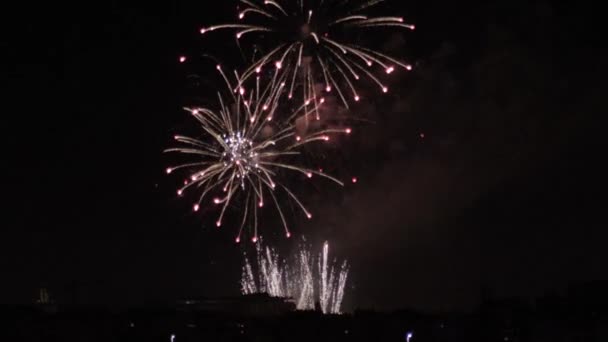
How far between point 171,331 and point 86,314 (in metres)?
3.79

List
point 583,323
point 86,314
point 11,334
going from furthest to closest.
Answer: point 86,314, point 11,334, point 583,323

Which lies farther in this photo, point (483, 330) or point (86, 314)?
point (86, 314)

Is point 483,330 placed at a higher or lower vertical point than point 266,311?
lower

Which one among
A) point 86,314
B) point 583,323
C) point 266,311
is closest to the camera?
point 583,323

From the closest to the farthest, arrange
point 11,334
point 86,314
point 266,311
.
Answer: point 11,334 → point 86,314 → point 266,311

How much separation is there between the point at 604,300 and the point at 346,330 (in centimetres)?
Answer: 901

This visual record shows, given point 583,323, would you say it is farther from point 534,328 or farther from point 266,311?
point 266,311

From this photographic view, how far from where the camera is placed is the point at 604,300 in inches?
1079

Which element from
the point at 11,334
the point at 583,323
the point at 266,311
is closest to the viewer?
the point at 583,323

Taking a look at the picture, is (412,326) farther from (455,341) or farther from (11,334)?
(11,334)

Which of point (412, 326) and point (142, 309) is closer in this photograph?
point (412, 326)

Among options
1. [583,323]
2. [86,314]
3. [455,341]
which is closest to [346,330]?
[455,341]

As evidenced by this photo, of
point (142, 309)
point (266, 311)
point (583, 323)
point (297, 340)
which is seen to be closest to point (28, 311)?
point (142, 309)

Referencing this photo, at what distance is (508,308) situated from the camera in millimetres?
27094
